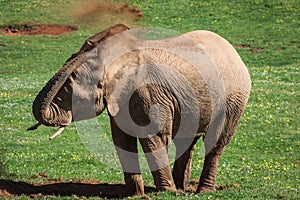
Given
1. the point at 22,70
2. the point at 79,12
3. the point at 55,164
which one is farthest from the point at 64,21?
the point at 79,12

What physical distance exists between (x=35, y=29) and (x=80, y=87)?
102ft

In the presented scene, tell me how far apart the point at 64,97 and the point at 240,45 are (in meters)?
27.4

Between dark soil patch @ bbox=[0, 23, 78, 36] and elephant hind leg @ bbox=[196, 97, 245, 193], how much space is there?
28613 millimetres

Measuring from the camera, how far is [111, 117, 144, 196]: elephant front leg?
449 inches

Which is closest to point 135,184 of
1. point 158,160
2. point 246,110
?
point 158,160

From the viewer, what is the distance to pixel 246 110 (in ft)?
70.4

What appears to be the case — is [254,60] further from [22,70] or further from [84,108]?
[84,108]

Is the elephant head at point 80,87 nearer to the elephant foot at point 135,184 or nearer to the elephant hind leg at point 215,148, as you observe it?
the elephant foot at point 135,184

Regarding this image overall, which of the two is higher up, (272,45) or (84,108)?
(84,108)

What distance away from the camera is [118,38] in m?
10.6

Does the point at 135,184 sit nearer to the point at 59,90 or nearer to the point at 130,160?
the point at 130,160

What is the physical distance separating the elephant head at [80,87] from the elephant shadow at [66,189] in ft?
5.55

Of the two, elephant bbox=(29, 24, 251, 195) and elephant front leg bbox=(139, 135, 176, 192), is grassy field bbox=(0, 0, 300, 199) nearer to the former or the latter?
elephant front leg bbox=(139, 135, 176, 192)

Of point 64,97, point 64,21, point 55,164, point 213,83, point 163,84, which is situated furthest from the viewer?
point 64,21
